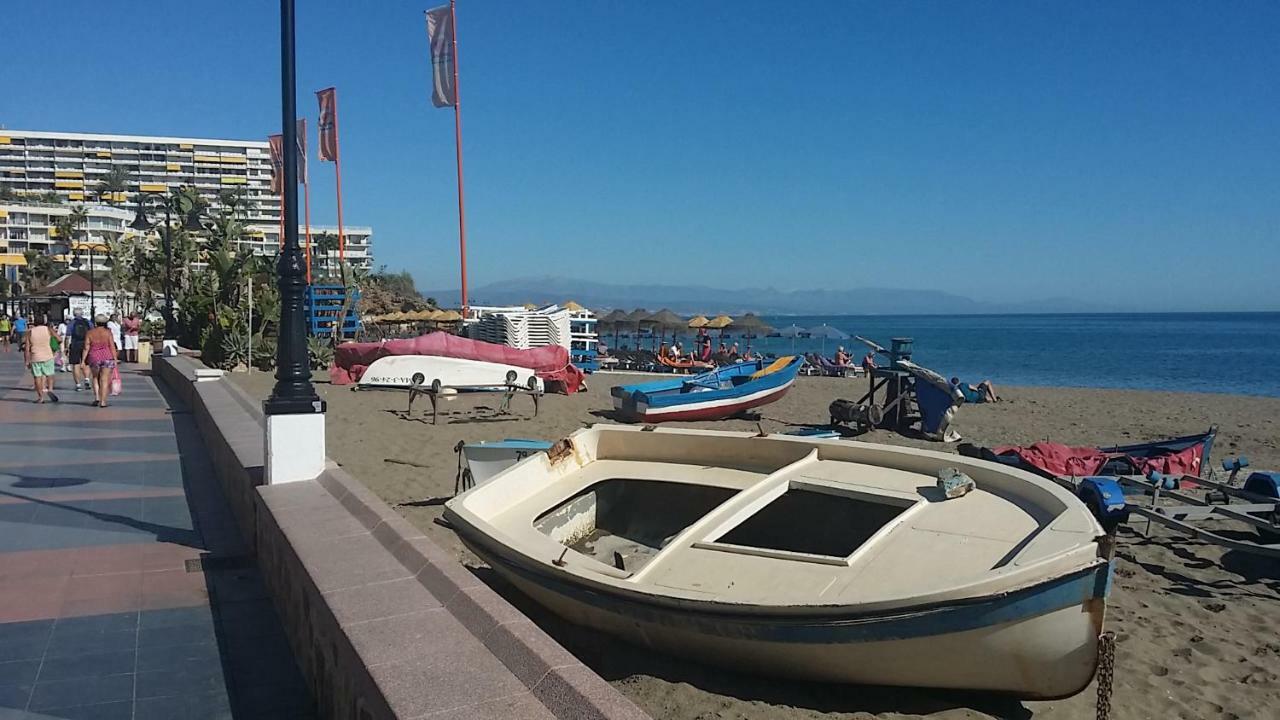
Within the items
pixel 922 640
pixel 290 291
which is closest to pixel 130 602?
pixel 290 291

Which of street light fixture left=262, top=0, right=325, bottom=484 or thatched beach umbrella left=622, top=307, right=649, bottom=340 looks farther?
thatched beach umbrella left=622, top=307, right=649, bottom=340

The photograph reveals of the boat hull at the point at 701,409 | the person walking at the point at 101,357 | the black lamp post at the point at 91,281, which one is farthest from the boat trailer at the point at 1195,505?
the black lamp post at the point at 91,281

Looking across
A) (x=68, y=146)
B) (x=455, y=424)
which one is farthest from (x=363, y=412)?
(x=68, y=146)

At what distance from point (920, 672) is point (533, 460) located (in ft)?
12.2

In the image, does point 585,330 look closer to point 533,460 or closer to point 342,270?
point 342,270

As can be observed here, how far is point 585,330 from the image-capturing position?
3272 centimetres

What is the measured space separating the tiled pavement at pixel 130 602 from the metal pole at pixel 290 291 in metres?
1.20

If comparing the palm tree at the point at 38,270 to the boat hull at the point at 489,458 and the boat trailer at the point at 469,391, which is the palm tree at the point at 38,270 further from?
the boat hull at the point at 489,458

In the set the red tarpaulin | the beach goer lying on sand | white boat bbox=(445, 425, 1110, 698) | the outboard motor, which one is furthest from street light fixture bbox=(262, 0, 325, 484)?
the beach goer lying on sand

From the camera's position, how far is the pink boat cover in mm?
21578

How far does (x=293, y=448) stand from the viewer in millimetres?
6047

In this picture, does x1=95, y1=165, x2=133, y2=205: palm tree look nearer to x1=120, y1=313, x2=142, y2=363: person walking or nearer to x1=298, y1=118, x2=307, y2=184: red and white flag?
x1=298, y1=118, x2=307, y2=184: red and white flag

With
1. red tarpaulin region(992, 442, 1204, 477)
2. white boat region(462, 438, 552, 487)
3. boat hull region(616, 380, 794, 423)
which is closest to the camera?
white boat region(462, 438, 552, 487)

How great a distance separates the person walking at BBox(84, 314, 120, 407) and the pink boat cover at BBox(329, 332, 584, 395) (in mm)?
7724
